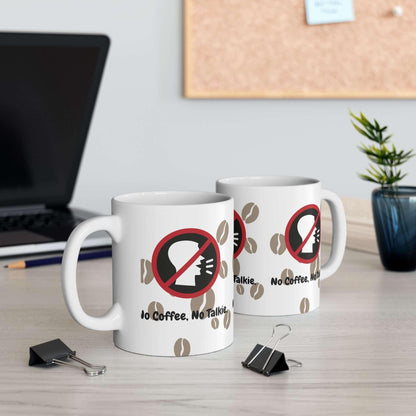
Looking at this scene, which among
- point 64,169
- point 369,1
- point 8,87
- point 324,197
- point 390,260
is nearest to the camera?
point 324,197

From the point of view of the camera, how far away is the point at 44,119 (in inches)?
44.1

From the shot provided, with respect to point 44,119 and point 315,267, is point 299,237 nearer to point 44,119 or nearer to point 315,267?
point 315,267

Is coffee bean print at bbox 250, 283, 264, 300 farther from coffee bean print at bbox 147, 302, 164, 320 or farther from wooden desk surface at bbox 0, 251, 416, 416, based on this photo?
coffee bean print at bbox 147, 302, 164, 320

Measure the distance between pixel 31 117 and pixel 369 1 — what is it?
3.05ft

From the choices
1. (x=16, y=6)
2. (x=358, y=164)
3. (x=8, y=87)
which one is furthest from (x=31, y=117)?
(x=358, y=164)

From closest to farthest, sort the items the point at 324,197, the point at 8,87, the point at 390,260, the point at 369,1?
the point at 324,197 → the point at 390,260 → the point at 8,87 → the point at 369,1

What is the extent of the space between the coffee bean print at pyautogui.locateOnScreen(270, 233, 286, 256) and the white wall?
41.8 inches

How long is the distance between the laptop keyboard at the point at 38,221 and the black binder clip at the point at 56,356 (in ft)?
1.56

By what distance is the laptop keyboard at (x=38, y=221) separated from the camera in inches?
38.4

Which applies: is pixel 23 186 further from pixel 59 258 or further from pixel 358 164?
pixel 358 164

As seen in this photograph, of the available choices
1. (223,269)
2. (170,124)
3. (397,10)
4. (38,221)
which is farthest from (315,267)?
(397,10)

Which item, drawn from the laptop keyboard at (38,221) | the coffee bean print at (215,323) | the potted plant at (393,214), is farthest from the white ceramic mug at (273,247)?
the laptop keyboard at (38,221)

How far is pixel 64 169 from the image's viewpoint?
1172mm

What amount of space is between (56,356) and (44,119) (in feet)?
2.29
